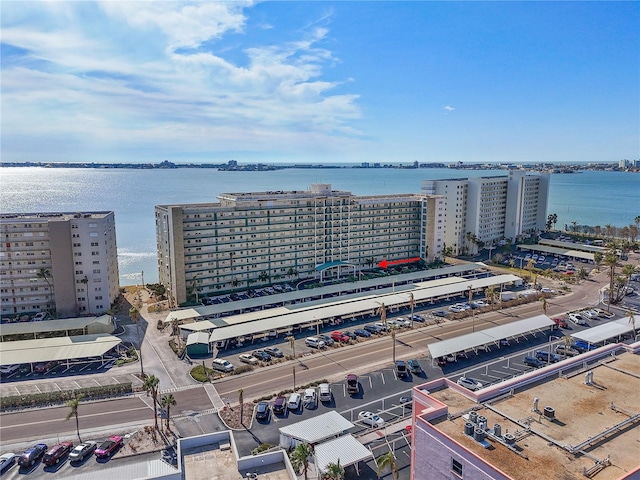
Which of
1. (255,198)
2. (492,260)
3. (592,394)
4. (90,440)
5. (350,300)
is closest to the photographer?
(592,394)

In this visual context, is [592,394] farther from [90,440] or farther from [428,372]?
[90,440]

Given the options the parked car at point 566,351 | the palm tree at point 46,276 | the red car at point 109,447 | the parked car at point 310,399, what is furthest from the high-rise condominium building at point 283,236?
the parked car at point 566,351

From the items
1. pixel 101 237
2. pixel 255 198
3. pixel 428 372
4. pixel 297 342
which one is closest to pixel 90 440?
pixel 297 342

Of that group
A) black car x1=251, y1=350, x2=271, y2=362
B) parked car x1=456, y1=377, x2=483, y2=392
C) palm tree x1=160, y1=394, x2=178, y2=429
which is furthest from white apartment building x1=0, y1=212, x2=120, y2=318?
parked car x1=456, y1=377, x2=483, y2=392

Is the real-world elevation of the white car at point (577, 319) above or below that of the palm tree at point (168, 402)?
below

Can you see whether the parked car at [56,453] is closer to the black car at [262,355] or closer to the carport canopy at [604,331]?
the black car at [262,355]

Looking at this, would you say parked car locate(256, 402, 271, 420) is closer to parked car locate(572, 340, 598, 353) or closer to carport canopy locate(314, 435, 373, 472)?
carport canopy locate(314, 435, 373, 472)
